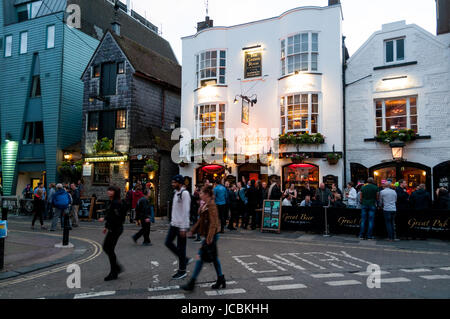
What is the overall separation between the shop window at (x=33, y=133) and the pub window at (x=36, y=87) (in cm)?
221

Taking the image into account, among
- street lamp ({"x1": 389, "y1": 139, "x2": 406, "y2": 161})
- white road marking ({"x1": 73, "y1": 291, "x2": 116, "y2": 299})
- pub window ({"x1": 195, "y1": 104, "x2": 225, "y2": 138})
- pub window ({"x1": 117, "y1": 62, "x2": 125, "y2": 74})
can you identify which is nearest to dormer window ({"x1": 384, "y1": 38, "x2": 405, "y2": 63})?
street lamp ({"x1": 389, "y1": 139, "x2": 406, "y2": 161})

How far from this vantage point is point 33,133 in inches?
979

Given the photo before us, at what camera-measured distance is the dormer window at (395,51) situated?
16406 mm

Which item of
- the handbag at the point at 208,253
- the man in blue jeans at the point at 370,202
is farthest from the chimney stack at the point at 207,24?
the handbag at the point at 208,253

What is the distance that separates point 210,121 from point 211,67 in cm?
320

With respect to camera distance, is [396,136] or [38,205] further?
[396,136]

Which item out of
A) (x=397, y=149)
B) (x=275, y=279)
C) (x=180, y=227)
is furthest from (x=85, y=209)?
(x=397, y=149)

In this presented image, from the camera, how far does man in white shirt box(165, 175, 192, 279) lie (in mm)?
6410

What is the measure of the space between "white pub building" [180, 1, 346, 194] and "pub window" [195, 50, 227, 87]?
6 centimetres

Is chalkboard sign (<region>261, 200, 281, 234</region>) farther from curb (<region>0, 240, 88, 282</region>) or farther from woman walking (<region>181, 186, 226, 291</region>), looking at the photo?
woman walking (<region>181, 186, 226, 291</region>)

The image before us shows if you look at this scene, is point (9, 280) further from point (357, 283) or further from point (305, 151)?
point (305, 151)

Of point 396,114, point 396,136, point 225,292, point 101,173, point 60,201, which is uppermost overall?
point 396,114

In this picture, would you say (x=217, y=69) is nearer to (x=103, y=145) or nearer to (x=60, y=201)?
(x=103, y=145)
